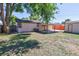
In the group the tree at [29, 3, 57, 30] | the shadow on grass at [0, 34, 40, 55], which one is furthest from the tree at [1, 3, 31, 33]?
the shadow on grass at [0, 34, 40, 55]

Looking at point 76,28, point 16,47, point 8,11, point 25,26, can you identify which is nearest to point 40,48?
point 16,47

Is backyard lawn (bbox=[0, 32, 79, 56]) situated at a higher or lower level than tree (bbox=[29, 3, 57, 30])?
lower

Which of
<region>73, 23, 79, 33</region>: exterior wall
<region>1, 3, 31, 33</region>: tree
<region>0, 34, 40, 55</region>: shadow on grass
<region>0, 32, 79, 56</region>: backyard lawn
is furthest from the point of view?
<region>73, 23, 79, 33</region>: exterior wall

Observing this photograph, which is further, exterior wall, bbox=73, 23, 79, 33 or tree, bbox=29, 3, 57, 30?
exterior wall, bbox=73, 23, 79, 33

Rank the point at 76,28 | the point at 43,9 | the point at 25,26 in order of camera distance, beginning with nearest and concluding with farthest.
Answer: the point at 43,9
the point at 76,28
the point at 25,26

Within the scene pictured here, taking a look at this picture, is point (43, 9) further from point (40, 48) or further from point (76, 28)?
point (40, 48)

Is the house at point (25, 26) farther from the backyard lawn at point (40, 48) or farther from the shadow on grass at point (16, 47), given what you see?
the shadow on grass at point (16, 47)

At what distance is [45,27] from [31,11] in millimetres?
13372

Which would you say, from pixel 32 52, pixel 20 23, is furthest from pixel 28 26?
pixel 32 52

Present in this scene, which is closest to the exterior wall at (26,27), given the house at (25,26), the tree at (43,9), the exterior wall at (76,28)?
the house at (25,26)

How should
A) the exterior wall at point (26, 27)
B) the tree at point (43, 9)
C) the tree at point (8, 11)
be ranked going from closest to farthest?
the tree at point (43, 9), the tree at point (8, 11), the exterior wall at point (26, 27)

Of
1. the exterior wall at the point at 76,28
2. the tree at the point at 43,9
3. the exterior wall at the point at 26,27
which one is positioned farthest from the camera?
the exterior wall at the point at 26,27

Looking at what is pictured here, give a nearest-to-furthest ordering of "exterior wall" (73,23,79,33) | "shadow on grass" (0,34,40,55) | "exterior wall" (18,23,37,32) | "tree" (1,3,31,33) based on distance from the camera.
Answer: "shadow on grass" (0,34,40,55)
"tree" (1,3,31,33)
"exterior wall" (73,23,79,33)
"exterior wall" (18,23,37,32)

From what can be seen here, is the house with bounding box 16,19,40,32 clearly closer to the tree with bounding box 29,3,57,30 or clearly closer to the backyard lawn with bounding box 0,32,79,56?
the tree with bounding box 29,3,57,30
